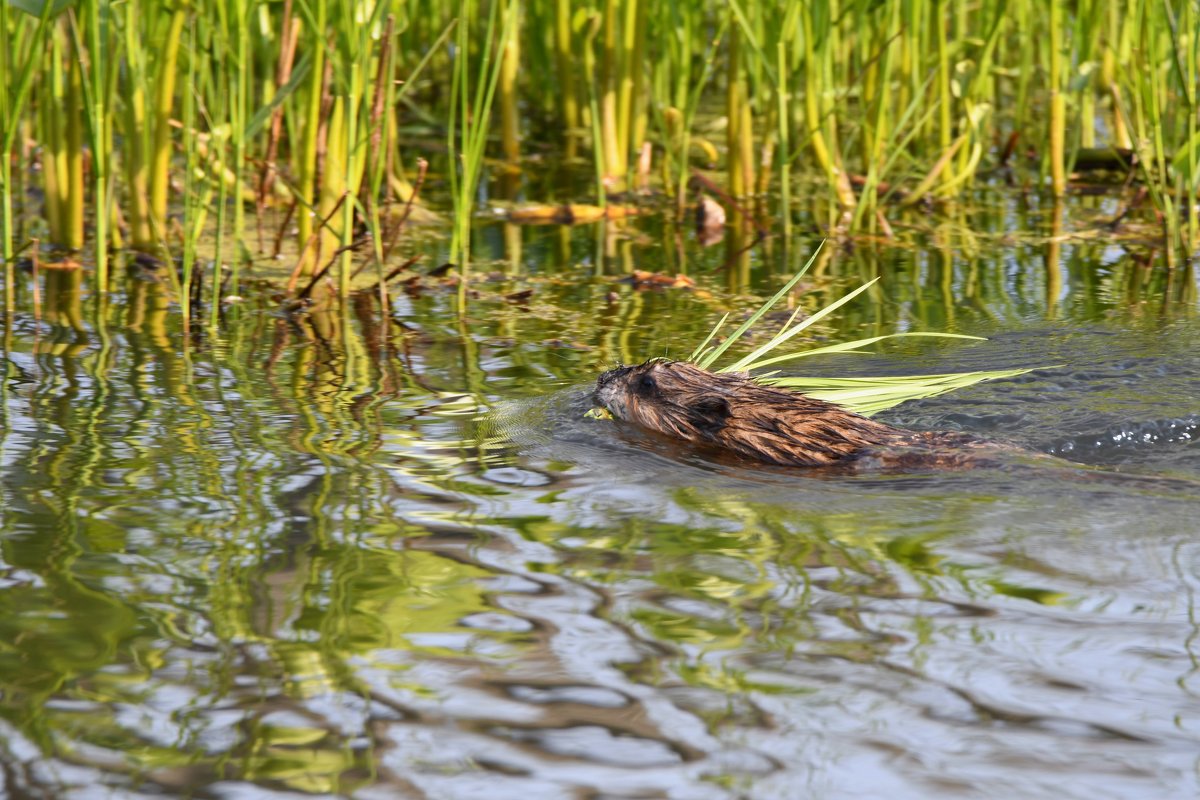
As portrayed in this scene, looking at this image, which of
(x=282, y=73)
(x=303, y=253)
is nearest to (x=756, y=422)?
(x=303, y=253)

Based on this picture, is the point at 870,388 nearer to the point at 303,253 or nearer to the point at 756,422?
the point at 756,422

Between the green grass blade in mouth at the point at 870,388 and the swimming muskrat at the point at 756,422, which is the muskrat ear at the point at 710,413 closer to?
the swimming muskrat at the point at 756,422

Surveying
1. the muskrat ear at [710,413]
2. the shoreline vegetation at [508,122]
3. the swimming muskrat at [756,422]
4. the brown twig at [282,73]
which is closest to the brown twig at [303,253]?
the shoreline vegetation at [508,122]

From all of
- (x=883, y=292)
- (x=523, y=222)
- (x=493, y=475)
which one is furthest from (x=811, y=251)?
(x=493, y=475)

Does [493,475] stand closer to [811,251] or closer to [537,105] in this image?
[811,251]

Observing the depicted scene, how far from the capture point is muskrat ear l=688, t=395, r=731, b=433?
3609 mm

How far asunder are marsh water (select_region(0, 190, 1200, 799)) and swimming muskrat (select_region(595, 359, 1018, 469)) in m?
0.10

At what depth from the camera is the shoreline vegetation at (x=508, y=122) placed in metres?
4.45

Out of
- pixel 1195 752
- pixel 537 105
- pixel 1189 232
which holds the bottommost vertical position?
pixel 1195 752

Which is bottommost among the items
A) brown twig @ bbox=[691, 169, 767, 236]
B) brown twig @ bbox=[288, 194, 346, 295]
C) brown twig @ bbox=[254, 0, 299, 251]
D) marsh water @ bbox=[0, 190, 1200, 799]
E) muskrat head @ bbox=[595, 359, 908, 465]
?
marsh water @ bbox=[0, 190, 1200, 799]

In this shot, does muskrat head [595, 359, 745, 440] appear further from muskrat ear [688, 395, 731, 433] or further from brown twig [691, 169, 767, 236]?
brown twig [691, 169, 767, 236]

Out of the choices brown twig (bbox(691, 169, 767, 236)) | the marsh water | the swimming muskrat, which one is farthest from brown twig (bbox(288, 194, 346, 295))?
brown twig (bbox(691, 169, 767, 236))

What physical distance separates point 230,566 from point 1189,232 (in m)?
4.17

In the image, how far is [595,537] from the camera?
2770 mm
